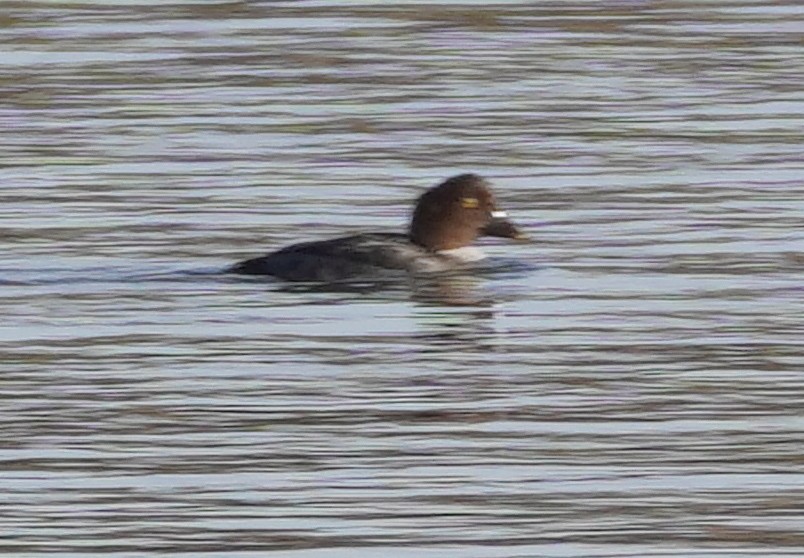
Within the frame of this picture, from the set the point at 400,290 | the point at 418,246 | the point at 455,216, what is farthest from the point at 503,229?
the point at 400,290

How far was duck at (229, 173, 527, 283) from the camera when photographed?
49.8ft

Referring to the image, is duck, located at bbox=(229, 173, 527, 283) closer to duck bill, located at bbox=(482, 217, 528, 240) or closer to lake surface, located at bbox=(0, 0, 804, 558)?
duck bill, located at bbox=(482, 217, 528, 240)

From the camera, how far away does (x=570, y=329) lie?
44.6 ft

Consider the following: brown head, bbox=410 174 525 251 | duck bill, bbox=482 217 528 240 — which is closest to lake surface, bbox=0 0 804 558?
duck bill, bbox=482 217 528 240

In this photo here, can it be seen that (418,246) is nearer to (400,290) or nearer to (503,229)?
(503,229)

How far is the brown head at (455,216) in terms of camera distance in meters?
16.4

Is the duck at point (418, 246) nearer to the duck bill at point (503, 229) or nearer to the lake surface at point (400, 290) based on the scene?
the duck bill at point (503, 229)

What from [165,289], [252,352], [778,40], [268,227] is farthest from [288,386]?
[778,40]

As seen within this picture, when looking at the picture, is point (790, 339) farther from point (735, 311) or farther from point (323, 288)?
point (323, 288)

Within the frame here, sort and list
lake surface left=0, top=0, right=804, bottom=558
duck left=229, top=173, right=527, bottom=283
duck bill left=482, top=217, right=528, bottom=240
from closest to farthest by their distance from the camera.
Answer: lake surface left=0, top=0, right=804, bottom=558 → duck left=229, top=173, right=527, bottom=283 → duck bill left=482, top=217, right=528, bottom=240

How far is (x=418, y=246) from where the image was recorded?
16.3 m

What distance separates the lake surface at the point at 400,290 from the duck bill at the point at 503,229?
0.41 ft

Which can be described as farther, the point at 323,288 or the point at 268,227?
the point at 268,227

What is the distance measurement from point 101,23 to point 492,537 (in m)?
16.4
